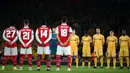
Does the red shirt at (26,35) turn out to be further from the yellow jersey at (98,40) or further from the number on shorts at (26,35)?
the yellow jersey at (98,40)

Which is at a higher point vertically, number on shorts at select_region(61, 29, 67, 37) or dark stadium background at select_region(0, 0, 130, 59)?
dark stadium background at select_region(0, 0, 130, 59)

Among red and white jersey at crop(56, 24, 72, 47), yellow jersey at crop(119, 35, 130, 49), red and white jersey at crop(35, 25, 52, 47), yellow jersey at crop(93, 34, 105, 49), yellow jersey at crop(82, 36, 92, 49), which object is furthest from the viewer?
yellow jersey at crop(82, 36, 92, 49)

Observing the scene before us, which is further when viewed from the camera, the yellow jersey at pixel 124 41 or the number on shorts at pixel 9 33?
the yellow jersey at pixel 124 41

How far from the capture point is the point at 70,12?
96.2 ft

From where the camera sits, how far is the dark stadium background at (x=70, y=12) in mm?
27797

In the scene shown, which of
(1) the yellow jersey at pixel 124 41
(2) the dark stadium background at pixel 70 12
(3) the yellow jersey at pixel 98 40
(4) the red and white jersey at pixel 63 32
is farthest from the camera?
(2) the dark stadium background at pixel 70 12

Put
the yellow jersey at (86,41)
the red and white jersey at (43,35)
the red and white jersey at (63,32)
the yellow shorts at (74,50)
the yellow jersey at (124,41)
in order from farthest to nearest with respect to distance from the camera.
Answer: the yellow jersey at (86,41) → the yellow shorts at (74,50) → the yellow jersey at (124,41) → the red and white jersey at (43,35) → the red and white jersey at (63,32)

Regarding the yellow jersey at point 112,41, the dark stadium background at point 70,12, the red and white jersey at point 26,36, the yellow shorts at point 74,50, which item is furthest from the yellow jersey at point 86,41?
the dark stadium background at point 70,12

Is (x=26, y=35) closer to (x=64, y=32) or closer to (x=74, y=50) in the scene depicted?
(x=64, y=32)

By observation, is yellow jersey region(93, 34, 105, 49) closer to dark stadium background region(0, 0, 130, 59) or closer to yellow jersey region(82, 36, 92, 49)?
yellow jersey region(82, 36, 92, 49)

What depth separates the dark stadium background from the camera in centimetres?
2780

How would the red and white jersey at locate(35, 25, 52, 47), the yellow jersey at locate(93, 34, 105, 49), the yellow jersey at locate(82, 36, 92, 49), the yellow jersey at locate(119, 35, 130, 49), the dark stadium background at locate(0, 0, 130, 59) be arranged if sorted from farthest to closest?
the dark stadium background at locate(0, 0, 130, 59) < the yellow jersey at locate(82, 36, 92, 49) < the yellow jersey at locate(93, 34, 105, 49) < the yellow jersey at locate(119, 35, 130, 49) < the red and white jersey at locate(35, 25, 52, 47)

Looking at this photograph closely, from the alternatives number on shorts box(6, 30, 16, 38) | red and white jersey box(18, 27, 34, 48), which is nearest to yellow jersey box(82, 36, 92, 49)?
red and white jersey box(18, 27, 34, 48)

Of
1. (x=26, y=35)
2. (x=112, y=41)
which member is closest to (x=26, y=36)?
(x=26, y=35)
